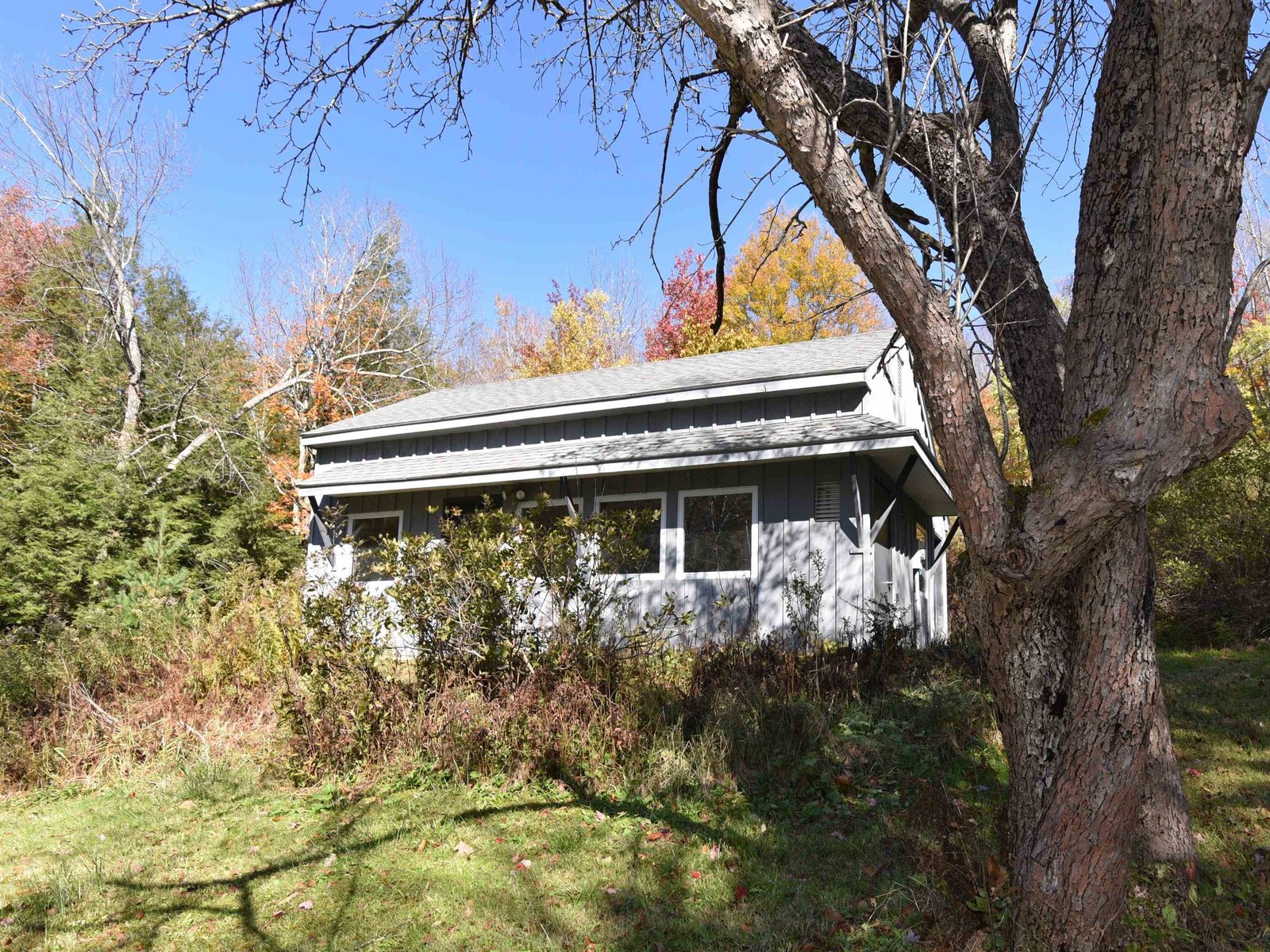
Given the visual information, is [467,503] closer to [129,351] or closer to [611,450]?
[611,450]

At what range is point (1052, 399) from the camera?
11.3 ft

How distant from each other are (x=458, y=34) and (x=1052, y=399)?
437 cm

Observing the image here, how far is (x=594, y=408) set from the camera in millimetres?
11945

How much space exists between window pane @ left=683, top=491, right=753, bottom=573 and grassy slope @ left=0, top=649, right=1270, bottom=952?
452 cm

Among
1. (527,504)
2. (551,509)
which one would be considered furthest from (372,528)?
(551,509)

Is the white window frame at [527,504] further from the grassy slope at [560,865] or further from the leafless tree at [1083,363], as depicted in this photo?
the leafless tree at [1083,363]

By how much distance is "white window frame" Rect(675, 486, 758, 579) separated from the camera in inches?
397

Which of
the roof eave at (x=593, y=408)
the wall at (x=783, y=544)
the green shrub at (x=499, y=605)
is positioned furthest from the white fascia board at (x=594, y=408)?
the green shrub at (x=499, y=605)

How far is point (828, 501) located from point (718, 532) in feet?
4.97

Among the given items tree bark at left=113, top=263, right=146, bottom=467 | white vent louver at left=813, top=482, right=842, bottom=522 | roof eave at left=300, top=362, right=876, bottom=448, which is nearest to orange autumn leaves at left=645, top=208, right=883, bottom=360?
roof eave at left=300, top=362, right=876, bottom=448

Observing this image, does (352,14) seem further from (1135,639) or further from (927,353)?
(1135,639)

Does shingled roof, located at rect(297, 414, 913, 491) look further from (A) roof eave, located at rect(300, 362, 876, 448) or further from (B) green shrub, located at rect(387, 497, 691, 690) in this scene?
(B) green shrub, located at rect(387, 497, 691, 690)

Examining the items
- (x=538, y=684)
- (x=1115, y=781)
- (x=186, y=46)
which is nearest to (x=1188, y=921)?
(x=1115, y=781)

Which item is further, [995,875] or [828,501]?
[828,501]
